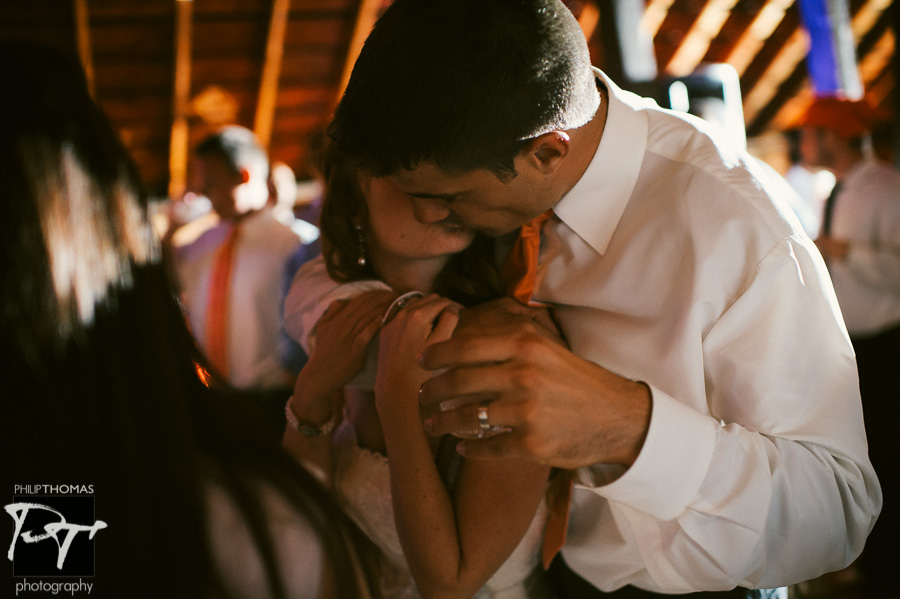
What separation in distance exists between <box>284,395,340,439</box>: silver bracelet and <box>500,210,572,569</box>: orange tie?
1.41ft

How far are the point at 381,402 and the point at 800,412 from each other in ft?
1.97

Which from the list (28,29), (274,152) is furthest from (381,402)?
(274,152)

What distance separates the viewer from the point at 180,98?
8.30 meters

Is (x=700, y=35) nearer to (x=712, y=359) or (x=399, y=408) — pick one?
(x=712, y=359)

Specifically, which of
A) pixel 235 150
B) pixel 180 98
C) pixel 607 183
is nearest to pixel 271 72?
pixel 180 98

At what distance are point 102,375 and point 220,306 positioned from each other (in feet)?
8.61

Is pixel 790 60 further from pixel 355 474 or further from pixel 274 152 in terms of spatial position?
pixel 355 474

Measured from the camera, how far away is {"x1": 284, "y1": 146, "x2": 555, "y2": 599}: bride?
3.51 feet

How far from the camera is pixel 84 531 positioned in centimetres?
76

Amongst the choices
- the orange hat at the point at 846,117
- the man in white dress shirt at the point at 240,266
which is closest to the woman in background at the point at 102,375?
the man in white dress shirt at the point at 240,266

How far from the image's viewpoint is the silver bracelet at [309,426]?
1.35 meters

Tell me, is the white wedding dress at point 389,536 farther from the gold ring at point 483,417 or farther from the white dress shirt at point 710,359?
the gold ring at point 483,417

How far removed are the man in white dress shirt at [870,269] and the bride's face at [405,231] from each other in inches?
39.7

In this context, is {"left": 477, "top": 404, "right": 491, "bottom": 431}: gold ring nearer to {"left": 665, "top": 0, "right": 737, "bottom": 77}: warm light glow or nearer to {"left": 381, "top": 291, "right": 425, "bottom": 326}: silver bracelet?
{"left": 381, "top": 291, "right": 425, "bottom": 326}: silver bracelet
